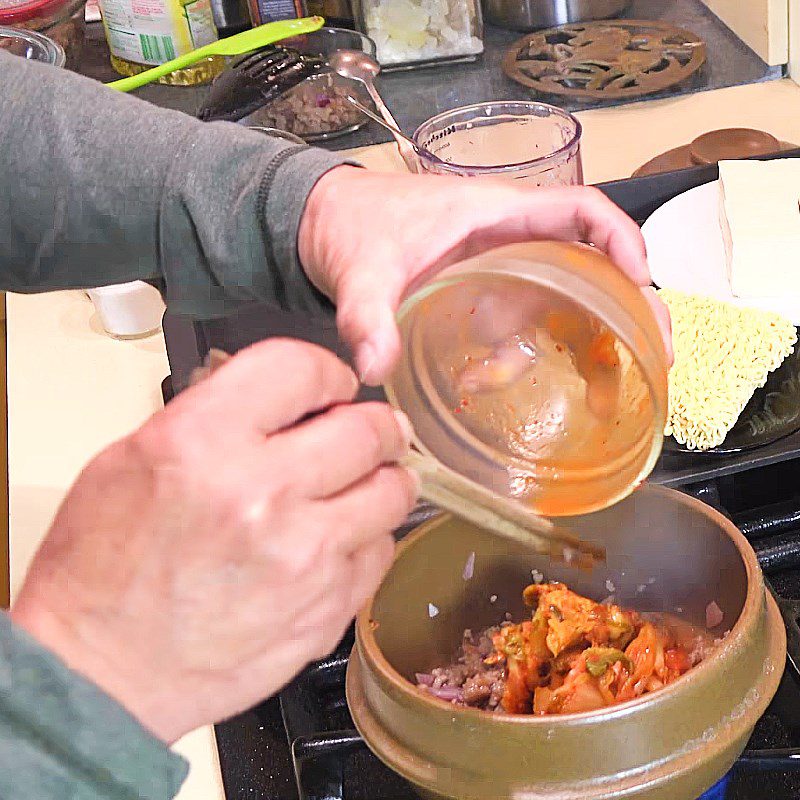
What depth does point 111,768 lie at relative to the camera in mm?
436

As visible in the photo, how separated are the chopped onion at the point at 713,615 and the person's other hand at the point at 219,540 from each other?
285 mm

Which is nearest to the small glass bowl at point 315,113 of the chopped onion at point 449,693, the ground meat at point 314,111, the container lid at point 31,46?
the ground meat at point 314,111

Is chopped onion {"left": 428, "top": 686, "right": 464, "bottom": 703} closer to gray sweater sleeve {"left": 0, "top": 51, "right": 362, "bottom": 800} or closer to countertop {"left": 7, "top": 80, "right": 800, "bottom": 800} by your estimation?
countertop {"left": 7, "top": 80, "right": 800, "bottom": 800}

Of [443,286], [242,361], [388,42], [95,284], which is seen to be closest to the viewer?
[242,361]

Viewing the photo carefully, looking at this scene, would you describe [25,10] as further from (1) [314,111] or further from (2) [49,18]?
(1) [314,111]

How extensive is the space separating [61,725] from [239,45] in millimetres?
1100

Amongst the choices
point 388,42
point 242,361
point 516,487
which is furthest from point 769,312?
point 388,42

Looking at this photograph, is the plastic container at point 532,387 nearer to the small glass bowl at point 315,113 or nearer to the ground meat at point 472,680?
the ground meat at point 472,680

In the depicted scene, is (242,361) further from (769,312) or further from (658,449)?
(769,312)

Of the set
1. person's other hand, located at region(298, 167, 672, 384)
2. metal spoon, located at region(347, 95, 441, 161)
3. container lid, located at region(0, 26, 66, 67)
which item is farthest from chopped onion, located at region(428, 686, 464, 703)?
container lid, located at region(0, 26, 66, 67)

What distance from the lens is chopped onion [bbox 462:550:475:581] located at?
2.32 feet

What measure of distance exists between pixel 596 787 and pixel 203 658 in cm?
22

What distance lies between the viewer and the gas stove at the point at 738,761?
0.64 m

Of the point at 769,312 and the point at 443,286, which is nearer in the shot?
the point at 443,286
